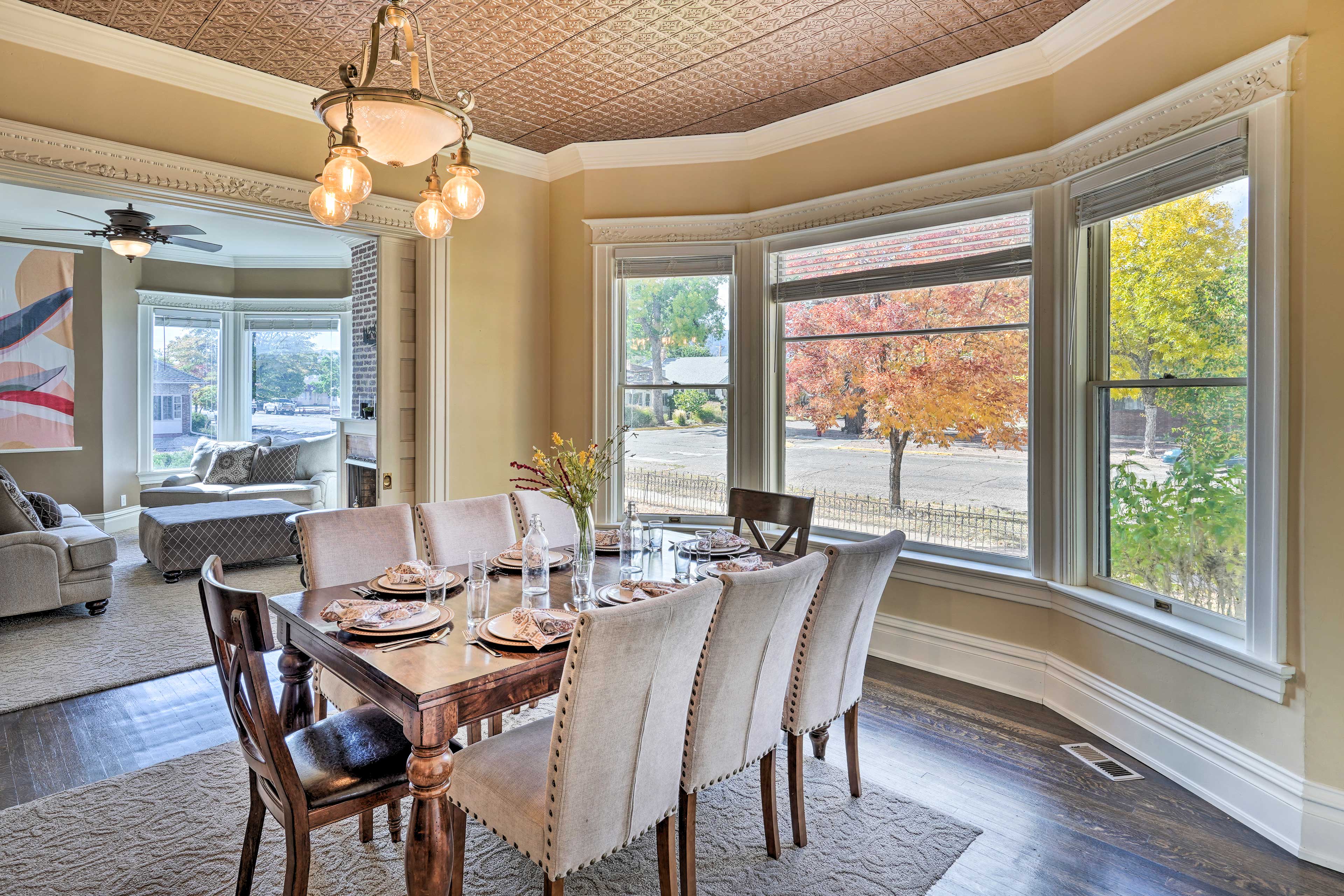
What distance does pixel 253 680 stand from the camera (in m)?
1.57

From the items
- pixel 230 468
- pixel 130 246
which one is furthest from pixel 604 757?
pixel 230 468

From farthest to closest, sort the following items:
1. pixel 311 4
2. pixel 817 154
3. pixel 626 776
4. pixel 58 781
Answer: pixel 817 154, pixel 311 4, pixel 58 781, pixel 626 776

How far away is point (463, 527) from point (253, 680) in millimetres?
1426

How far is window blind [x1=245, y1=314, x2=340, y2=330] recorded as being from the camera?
8.20m

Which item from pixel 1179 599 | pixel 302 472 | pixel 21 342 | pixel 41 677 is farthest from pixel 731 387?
pixel 21 342

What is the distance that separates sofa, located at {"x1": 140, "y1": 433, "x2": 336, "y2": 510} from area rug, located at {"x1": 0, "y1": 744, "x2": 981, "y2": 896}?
15.3 feet

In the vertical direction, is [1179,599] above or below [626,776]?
above

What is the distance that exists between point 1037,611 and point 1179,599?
2.19 ft

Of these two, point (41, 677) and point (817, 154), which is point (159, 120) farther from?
point (817, 154)

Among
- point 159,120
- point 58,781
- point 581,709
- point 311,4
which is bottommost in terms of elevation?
point 58,781

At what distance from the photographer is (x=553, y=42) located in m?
3.18

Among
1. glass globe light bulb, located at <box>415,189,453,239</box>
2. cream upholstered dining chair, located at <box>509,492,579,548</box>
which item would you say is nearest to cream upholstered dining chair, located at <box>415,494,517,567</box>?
cream upholstered dining chair, located at <box>509,492,579,548</box>

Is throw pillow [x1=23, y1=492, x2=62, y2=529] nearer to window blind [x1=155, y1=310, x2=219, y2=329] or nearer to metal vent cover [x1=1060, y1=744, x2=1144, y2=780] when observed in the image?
window blind [x1=155, y1=310, x2=219, y2=329]

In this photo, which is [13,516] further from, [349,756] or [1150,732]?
[1150,732]
